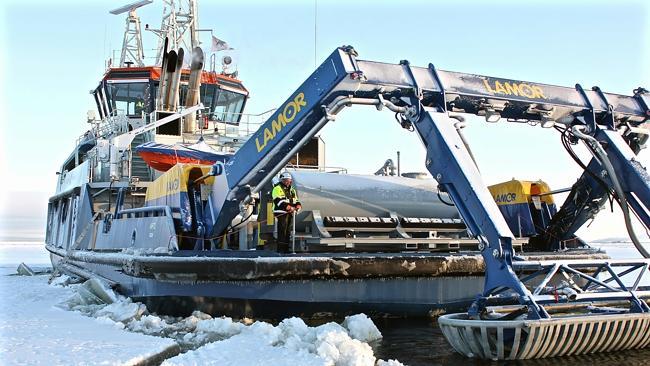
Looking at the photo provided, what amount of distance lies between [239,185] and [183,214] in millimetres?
1075

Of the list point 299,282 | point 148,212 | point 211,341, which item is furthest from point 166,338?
point 148,212

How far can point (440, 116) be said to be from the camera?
6500 millimetres

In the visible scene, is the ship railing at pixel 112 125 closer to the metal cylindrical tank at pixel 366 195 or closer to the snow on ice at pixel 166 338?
the snow on ice at pixel 166 338

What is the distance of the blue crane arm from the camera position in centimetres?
588

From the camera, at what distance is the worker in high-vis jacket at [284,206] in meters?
7.43

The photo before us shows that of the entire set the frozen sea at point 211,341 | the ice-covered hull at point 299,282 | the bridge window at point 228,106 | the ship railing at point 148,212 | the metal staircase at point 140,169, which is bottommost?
the frozen sea at point 211,341

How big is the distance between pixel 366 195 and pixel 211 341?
325 centimetres

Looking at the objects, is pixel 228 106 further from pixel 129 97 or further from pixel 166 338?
pixel 166 338

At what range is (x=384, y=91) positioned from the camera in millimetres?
6609

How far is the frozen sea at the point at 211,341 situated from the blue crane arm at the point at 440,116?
3.48ft

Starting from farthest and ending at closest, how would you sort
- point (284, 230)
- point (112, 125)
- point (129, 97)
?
1. point (129, 97)
2. point (112, 125)
3. point (284, 230)

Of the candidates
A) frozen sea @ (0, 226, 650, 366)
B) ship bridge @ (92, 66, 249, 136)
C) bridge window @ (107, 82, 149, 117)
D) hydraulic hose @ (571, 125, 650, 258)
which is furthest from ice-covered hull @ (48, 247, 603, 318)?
bridge window @ (107, 82, 149, 117)

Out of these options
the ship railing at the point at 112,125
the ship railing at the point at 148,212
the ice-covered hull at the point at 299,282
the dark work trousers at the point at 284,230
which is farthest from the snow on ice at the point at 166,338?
the ship railing at the point at 112,125

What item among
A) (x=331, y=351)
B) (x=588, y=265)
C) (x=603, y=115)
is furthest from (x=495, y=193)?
(x=331, y=351)
